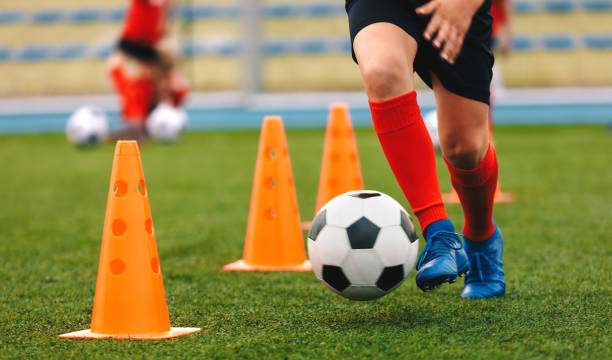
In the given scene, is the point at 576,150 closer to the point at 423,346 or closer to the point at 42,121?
the point at 423,346

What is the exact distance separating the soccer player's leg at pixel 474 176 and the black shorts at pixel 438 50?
36mm

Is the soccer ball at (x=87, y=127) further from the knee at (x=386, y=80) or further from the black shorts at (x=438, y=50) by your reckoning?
the knee at (x=386, y=80)

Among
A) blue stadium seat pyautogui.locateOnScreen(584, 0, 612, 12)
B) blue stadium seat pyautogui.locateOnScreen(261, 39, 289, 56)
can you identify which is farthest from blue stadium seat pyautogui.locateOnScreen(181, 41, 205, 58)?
blue stadium seat pyautogui.locateOnScreen(584, 0, 612, 12)

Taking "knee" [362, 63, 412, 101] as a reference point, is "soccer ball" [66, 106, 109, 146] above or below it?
below

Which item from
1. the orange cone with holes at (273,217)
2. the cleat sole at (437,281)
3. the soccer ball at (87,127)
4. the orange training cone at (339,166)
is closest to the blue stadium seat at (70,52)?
the soccer ball at (87,127)

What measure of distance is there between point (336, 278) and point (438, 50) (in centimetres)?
70

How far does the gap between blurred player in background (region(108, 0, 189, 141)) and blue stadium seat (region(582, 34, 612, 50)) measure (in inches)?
386

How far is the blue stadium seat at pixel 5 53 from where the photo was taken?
680 inches

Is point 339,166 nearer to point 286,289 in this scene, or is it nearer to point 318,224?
point 286,289

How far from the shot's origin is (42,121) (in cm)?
1427

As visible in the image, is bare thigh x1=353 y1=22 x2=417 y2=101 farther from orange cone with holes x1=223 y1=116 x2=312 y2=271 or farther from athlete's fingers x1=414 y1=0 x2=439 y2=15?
orange cone with holes x1=223 y1=116 x2=312 y2=271

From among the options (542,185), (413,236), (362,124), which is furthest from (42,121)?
(413,236)

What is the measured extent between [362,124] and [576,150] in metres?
5.47

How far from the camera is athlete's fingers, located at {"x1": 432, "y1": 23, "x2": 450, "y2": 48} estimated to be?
2096 mm
